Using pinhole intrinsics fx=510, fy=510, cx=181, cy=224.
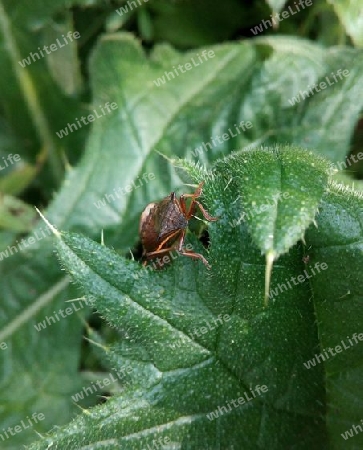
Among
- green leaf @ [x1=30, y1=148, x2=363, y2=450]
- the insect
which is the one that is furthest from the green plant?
the insect

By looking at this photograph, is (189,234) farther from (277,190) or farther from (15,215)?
(15,215)

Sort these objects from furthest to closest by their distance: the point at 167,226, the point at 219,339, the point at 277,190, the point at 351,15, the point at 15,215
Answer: the point at 15,215, the point at 351,15, the point at 167,226, the point at 219,339, the point at 277,190

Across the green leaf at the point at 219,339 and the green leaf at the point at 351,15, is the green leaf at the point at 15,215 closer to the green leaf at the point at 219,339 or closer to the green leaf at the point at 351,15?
the green leaf at the point at 219,339

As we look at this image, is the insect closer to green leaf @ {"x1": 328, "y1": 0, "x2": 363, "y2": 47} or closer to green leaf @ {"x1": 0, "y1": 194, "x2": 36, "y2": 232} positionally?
green leaf @ {"x1": 328, "y1": 0, "x2": 363, "y2": 47}

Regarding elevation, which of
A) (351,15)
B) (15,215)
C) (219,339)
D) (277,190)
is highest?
(351,15)

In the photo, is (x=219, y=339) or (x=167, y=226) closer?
(x=219, y=339)

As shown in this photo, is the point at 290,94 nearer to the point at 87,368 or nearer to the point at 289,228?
the point at 289,228

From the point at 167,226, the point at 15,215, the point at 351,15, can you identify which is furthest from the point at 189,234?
the point at 15,215

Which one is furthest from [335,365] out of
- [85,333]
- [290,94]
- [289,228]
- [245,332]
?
[85,333]
